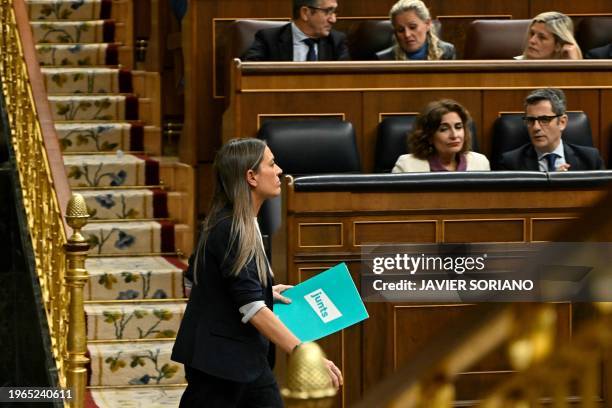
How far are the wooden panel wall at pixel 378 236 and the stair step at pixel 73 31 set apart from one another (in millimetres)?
3360

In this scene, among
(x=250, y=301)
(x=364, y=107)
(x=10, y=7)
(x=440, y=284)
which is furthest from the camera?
(x=10, y=7)

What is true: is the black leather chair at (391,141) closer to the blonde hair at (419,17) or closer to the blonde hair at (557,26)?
the blonde hair at (419,17)

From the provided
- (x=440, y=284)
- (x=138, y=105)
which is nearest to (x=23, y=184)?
(x=138, y=105)

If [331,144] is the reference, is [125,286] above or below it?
below

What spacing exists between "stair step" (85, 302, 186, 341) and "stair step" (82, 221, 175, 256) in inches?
23.6

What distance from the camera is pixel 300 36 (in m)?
5.26

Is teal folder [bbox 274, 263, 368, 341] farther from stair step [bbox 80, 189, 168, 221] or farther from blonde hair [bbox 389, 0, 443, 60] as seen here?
stair step [bbox 80, 189, 168, 221]

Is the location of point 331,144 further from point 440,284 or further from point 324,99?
point 440,284

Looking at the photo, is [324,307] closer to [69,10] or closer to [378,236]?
[378,236]

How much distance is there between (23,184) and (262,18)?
60.7 inches

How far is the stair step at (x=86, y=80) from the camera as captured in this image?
249 inches

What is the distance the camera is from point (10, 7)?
18.0 feet

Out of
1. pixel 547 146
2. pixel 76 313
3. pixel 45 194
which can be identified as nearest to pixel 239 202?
pixel 76 313

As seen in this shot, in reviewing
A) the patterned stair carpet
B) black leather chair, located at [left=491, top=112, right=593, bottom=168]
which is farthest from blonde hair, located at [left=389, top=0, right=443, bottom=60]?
the patterned stair carpet
